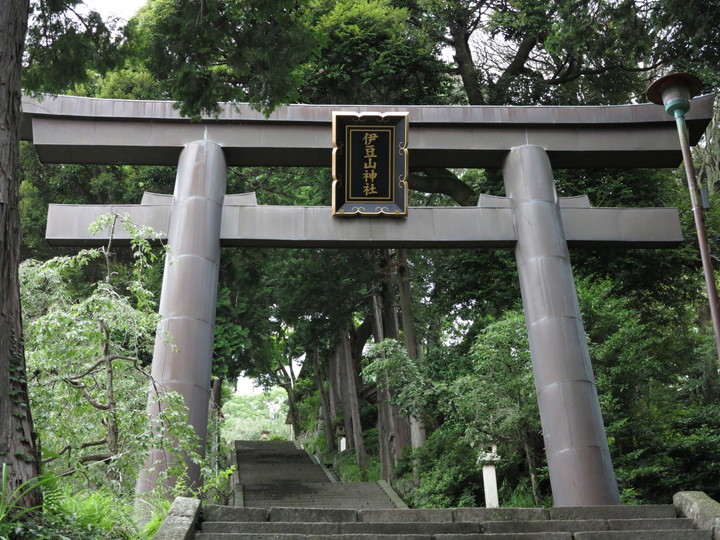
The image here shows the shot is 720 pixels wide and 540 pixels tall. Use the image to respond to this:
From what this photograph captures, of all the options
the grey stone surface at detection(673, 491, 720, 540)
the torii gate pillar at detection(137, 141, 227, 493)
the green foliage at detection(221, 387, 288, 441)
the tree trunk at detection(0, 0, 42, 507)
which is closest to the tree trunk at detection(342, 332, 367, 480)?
the torii gate pillar at detection(137, 141, 227, 493)

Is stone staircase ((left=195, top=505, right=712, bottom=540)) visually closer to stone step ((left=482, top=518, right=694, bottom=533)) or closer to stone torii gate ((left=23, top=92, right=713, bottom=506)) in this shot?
stone step ((left=482, top=518, right=694, bottom=533))

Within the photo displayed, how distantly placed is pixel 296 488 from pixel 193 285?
847 centimetres

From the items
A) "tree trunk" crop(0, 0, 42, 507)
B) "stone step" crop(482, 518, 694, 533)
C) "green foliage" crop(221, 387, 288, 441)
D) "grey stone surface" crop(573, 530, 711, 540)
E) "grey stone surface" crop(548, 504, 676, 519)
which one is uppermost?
"green foliage" crop(221, 387, 288, 441)

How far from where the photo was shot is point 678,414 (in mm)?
12500

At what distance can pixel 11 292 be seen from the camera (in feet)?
16.2

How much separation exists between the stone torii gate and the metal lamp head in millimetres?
3045

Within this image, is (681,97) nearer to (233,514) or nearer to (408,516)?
(408,516)

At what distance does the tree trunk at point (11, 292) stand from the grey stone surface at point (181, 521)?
0.86 m

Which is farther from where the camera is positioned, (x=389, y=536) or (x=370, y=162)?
(x=370, y=162)

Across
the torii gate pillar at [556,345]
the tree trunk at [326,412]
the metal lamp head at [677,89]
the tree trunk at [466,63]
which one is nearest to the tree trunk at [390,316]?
the tree trunk at [466,63]

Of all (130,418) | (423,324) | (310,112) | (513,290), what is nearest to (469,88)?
(513,290)

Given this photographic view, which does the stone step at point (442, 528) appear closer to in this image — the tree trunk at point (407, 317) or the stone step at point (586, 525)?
the stone step at point (586, 525)

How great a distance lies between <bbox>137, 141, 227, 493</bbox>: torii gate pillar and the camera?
989cm

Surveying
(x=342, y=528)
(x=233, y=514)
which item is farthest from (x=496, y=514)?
(x=233, y=514)
